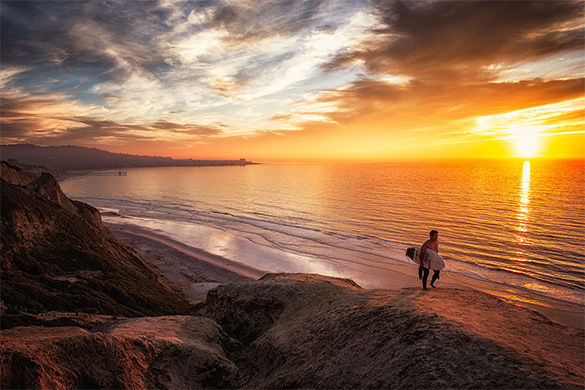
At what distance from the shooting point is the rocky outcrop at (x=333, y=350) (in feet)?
16.0

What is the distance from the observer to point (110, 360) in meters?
5.71

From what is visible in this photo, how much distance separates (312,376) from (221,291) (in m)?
6.16

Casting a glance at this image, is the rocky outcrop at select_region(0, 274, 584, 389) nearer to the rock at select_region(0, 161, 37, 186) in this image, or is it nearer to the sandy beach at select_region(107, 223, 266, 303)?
the sandy beach at select_region(107, 223, 266, 303)

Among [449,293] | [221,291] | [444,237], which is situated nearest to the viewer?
[449,293]

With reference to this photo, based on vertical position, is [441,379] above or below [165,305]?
above

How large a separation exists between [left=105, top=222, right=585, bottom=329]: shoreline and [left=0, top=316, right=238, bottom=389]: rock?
1167 cm

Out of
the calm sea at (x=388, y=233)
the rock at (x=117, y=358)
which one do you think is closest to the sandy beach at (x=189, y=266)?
the calm sea at (x=388, y=233)

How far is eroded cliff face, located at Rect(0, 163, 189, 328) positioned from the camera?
416 inches

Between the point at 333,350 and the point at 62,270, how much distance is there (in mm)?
13416

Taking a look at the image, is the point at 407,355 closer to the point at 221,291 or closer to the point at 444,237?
the point at 221,291

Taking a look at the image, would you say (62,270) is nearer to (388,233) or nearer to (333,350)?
(333,350)

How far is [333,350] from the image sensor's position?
21.5 ft

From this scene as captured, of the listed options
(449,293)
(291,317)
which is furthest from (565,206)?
(291,317)

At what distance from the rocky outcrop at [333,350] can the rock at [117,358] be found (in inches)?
0.7
